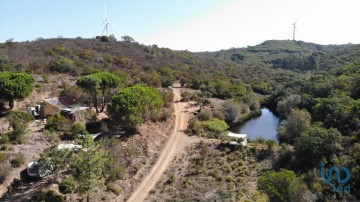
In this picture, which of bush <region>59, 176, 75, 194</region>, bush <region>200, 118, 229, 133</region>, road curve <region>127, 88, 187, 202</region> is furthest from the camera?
bush <region>200, 118, 229, 133</region>

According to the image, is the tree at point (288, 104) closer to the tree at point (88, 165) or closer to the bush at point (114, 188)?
the bush at point (114, 188)

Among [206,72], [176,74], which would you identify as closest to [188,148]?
[176,74]

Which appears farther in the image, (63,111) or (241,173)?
(63,111)

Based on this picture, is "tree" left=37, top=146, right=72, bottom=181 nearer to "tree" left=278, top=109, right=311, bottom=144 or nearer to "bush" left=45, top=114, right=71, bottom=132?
"bush" left=45, top=114, right=71, bottom=132

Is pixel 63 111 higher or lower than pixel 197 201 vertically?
higher

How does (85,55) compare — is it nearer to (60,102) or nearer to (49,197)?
(60,102)

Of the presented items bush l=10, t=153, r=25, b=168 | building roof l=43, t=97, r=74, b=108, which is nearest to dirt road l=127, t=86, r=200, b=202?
bush l=10, t=153, r=25, b=168

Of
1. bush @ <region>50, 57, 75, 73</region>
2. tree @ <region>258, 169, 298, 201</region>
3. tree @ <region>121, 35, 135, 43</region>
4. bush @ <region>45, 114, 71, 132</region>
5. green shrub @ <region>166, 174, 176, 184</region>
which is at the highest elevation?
tree @ <region>121, 35, 135, 43</region>

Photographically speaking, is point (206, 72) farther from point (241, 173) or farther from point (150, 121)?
point (241, 173)
